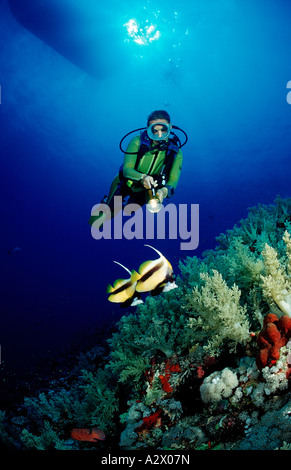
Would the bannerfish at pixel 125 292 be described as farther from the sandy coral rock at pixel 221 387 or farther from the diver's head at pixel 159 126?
the diver's head at pixel 159 126

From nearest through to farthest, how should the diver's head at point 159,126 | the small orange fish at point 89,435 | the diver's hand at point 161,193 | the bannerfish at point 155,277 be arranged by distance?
1. the bannerfish at point 155,277
2. the small orange fish at point 89,435
3. the diver's hand at point 161,193
4. the diver's head at point 159,126

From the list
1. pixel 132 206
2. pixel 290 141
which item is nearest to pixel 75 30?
pixel 132 206

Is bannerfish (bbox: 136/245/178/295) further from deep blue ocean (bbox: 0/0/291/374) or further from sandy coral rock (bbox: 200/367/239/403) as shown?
deep blue ocean (bbox: 0/0/291/374)

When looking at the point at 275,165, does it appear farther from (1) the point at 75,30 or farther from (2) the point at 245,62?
(1) the point at 75,30

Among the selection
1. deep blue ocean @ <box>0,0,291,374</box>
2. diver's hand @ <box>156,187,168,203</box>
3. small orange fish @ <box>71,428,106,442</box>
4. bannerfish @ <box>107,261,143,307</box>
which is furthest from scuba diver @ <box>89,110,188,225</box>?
deep blue ocean @ <box>0,0,291,374</box>

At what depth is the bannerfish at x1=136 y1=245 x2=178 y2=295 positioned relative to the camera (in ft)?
7.43

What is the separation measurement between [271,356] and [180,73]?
3860 cm

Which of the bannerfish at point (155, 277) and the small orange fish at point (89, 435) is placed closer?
the bannerfish at point (155, 277)

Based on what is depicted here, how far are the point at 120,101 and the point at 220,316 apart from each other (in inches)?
1727

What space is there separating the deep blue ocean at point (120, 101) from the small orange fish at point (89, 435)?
1180 cm

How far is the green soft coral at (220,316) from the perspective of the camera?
8.61 feet

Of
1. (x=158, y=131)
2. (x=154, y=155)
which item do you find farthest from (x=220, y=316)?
(x=158, y=131)

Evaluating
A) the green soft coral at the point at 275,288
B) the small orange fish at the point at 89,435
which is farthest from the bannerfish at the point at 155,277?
the small orange fish at the point at 89,435
